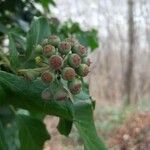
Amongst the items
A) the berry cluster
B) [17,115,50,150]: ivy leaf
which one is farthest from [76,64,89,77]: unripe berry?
[17,115,50,150]: ivy leaf

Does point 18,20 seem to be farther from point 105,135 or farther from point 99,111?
point 99,111

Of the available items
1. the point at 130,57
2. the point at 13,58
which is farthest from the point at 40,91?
the point at 130,57

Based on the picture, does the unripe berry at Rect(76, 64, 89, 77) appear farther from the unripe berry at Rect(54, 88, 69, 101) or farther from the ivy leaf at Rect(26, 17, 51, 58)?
the ivy leaf at Rect(26, 17, 51, 58)

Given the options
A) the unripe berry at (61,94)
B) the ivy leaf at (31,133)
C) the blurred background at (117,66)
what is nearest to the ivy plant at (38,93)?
the unripe berry at (61,94)

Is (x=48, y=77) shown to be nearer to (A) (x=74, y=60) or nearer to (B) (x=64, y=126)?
(A) (x=74, y=60)

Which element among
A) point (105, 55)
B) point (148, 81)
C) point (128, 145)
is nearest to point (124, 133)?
point (128, 145)

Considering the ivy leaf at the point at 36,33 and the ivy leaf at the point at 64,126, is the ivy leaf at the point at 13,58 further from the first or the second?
the ivy leaf at the point at 64,126

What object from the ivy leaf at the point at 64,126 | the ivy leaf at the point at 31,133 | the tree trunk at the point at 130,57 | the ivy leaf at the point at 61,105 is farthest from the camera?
the tree trunk at the point at 130,57
